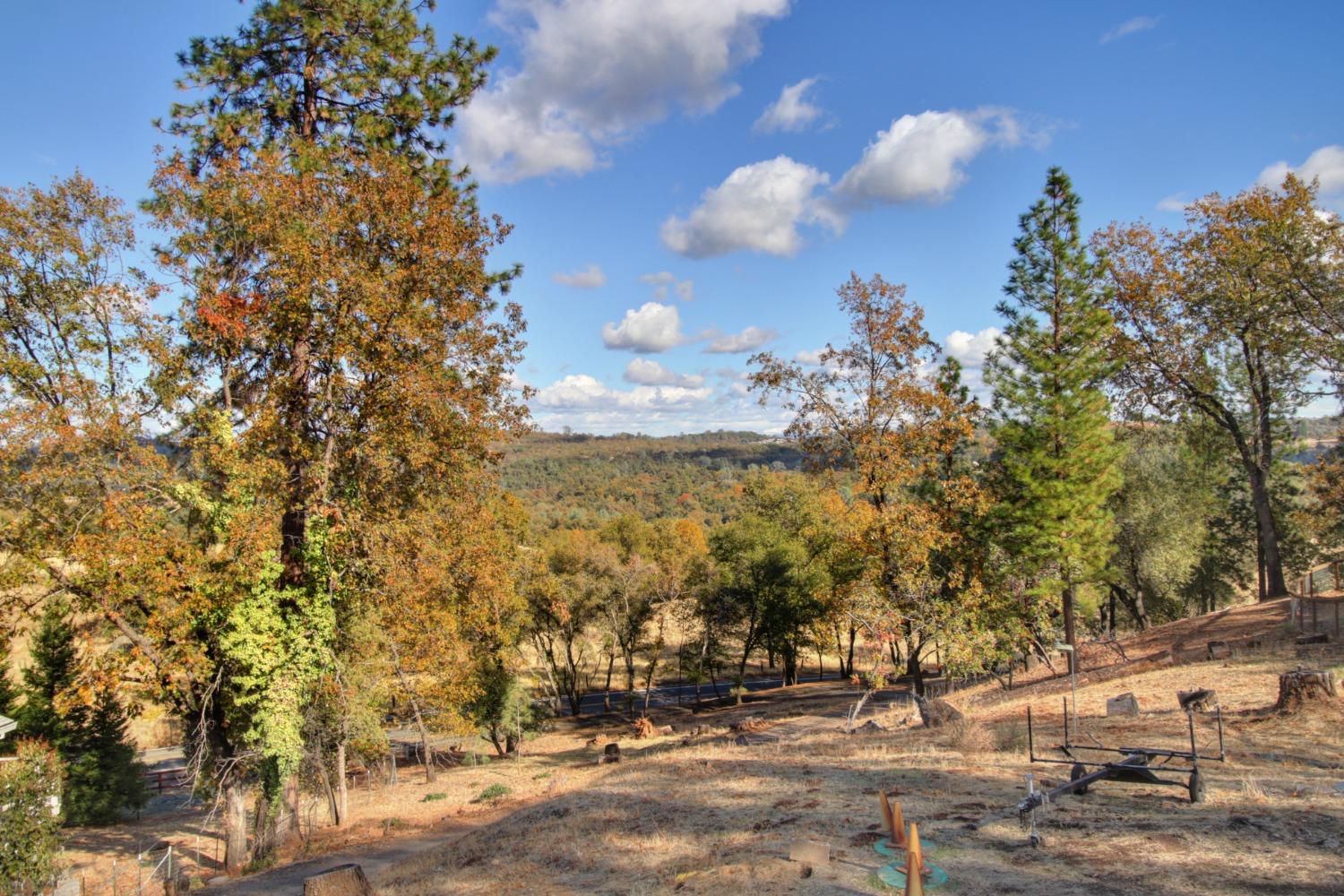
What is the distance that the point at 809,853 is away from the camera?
355 inches

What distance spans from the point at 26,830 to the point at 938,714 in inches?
756

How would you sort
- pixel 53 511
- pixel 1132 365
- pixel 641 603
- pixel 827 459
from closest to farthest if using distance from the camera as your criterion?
pixel 53 511, pixel 827 459, pixel 1132 365, pixel 641 603

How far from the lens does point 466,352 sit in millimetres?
16438

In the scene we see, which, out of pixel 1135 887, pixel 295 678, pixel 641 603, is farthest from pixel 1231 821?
pixel 641 603

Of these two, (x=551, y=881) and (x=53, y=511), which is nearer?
(x=551, y=881)

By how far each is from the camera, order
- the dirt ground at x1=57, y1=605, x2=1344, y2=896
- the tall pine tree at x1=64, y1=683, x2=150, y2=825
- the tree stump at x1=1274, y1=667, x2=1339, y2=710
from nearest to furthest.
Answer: the dirt ground at x1=57, y1=605, x2=1344, y2=896, the tree stump at x1=1274, y1=667, x2=1339, y2=710, the tall pine tree at x1=64, y1=683, x2=150, y2=825

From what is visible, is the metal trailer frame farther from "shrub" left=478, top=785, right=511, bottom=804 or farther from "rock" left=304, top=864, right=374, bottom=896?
"shrub" left=478, top=785, right=511, bottom=804

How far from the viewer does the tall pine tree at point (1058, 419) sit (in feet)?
79.3

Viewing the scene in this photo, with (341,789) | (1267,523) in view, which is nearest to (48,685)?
(341,789)

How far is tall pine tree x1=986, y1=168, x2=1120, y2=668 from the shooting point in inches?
952

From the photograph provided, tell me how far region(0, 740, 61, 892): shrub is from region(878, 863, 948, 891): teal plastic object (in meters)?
15.4

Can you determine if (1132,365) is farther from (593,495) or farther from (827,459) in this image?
(593,495)

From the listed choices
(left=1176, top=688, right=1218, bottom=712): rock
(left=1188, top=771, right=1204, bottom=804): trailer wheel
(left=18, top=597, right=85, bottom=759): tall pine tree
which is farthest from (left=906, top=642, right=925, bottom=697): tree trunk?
(left=18, top=597, right=85, bottom=759): tall pine tree

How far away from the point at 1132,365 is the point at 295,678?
98.1 feet
